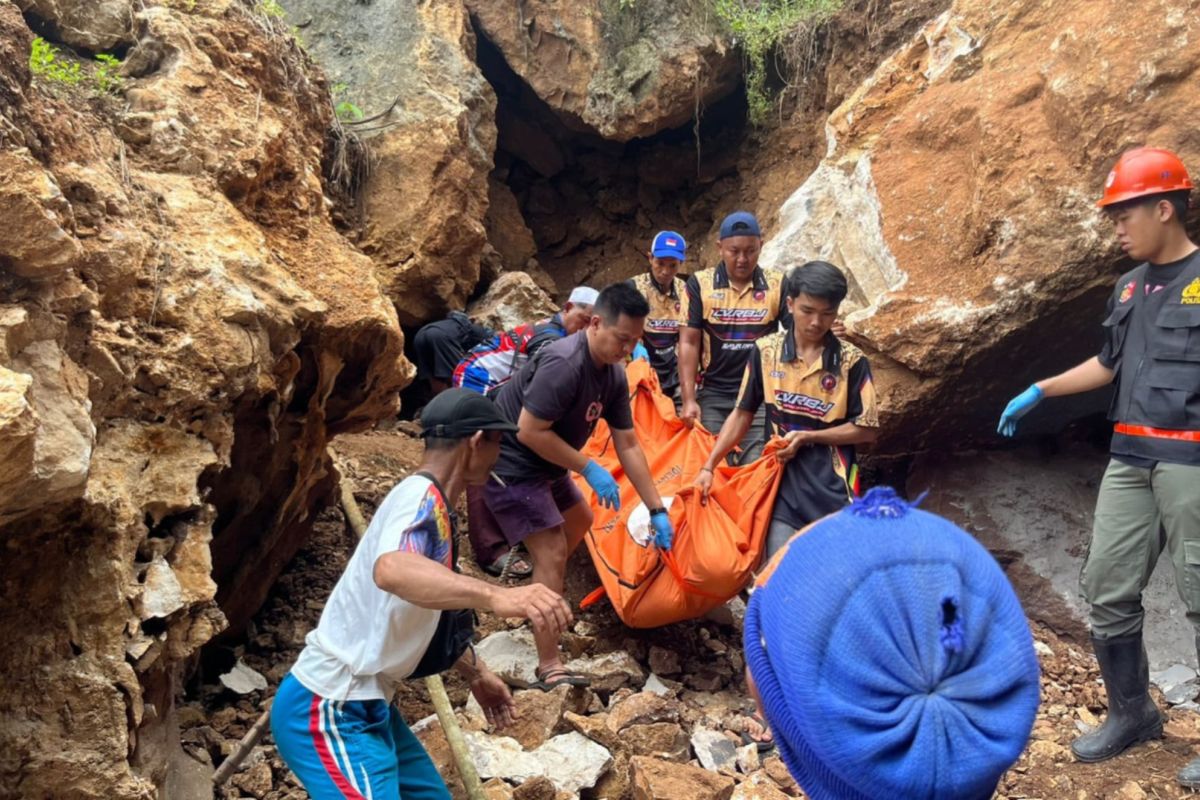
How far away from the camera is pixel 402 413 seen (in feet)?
26.5

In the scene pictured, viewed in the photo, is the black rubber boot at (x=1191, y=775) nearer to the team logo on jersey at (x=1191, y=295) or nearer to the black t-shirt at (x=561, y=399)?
the team logo on jersey at (x=1191, y=295)

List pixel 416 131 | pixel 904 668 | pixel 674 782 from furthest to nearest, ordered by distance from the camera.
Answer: pixel 416 131 < pixel 674 782 < pixel 904 668

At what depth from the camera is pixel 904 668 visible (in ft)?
3.82

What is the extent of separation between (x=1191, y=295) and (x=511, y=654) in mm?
3027

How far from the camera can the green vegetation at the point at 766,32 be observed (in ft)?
26.6

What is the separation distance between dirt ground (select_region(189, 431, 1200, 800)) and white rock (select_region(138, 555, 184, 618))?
0.91m

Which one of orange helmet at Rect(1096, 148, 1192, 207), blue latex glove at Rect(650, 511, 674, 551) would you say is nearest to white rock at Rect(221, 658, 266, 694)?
blue latex glove at Rect(650, 511, 674, 551)

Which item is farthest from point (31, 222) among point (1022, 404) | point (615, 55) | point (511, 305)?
point (615, 55)

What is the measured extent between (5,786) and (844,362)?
3078mm

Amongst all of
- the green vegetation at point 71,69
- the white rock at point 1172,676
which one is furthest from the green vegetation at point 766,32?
the green vegetation at point 71,69

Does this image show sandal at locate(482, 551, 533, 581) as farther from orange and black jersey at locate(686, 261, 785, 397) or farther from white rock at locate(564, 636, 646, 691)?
orange and black jersey at locate(686, 261, 785, 397)

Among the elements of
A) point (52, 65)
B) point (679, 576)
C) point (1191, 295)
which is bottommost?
point (679, 576)

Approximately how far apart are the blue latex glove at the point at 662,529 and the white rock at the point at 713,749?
76 cm

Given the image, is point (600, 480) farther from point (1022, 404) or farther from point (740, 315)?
point (1022, 404)
